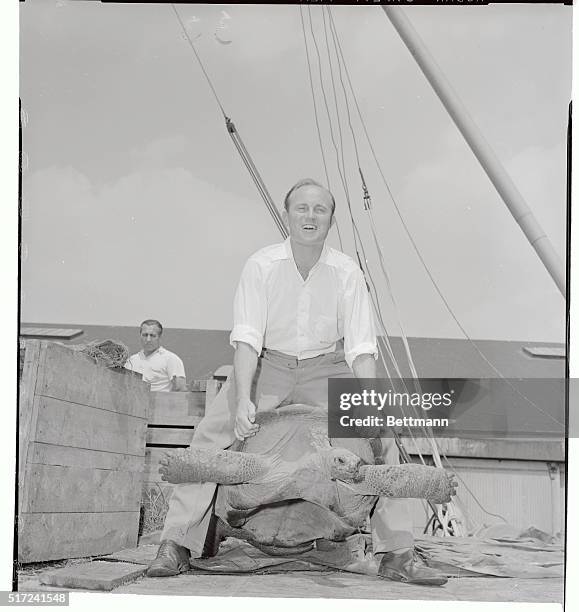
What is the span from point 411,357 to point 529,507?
697 mm

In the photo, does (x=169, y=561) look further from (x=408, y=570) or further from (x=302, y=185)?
(x=302, y=185)

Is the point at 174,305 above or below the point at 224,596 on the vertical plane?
above

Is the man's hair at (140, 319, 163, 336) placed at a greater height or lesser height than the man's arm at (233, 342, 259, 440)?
greater

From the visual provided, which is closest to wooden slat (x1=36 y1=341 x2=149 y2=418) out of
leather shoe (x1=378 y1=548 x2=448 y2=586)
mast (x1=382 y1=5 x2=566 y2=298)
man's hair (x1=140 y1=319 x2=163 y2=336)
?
man's hair (x1=140 y1=319 x2=163 y2=336)

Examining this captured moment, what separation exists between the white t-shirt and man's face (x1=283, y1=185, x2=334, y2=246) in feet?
2.08

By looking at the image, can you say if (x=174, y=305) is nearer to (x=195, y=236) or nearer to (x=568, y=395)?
(x=195, y=236)

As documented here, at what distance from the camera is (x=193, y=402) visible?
3.36 metres

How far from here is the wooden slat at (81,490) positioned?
3.08m

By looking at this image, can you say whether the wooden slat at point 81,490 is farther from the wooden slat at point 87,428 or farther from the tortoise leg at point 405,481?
the tortoise leg at point 405,481

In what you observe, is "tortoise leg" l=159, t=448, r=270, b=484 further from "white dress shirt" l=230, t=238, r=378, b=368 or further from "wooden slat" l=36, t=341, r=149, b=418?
"white dress shirt" l=230, t=238, r=378, b=368

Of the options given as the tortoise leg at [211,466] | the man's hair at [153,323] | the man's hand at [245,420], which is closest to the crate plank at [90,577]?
the tortoise leg at [211,466]

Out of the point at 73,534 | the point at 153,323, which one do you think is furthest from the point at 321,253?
the point at 73,534

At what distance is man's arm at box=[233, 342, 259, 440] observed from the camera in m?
3.21

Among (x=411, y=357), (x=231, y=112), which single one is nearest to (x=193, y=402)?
(x=411, y=357)
